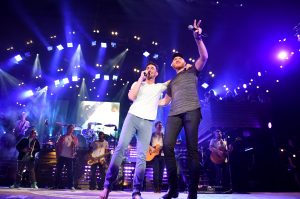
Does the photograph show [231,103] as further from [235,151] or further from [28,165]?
[28,165]

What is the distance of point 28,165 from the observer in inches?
356

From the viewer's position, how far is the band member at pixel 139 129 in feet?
12.6

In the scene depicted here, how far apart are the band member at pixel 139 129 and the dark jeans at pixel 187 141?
1.30ft

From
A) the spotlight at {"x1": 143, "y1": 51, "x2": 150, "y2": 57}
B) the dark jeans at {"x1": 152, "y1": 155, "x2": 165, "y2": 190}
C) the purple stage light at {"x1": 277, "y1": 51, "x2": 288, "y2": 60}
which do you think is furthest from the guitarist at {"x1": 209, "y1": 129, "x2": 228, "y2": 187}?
the spotlight at {"x1": 143, "y1": 51, "x2": 150, "y2": 57}

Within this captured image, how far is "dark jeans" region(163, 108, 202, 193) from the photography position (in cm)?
351

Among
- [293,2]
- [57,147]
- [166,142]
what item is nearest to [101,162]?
[57,147]

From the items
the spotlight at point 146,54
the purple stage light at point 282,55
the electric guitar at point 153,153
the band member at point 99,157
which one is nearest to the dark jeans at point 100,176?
the band member at point 99,157

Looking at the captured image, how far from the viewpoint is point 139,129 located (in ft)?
13.1

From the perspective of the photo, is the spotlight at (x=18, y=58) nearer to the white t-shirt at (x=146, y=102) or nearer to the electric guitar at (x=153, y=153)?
the electric guitar at (x=153, y=153)

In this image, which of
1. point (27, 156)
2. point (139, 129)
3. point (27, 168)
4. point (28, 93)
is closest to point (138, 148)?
point (139, 129)

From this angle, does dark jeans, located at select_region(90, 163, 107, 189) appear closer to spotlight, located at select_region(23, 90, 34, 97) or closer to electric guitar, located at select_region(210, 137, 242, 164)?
electric guitar, located at select_region(210, 137, 242, 164)

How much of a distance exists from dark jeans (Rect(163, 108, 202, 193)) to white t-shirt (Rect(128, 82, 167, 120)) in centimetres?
40

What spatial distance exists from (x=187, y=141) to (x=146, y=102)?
894mm

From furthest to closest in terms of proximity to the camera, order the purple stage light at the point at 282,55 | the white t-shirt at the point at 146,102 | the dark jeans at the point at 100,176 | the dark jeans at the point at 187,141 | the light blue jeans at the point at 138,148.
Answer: the purple stage light at the point at 282,55, the dark jeans at the point at 100,176, the white t-shirt at the point at 146,102, the light blue jeans at the point at 138,148, the dark jeans at the point at 187,141
